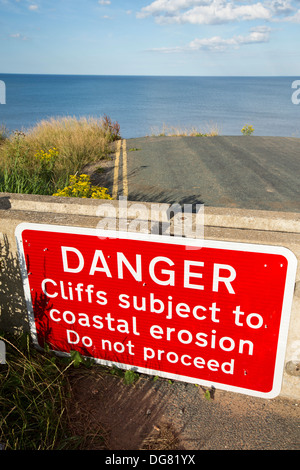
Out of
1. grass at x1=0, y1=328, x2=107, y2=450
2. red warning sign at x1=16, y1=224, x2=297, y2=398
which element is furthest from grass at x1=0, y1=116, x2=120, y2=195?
grass at x1=0, y1=328, x2=107, y2=450

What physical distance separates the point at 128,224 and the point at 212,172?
8.53m

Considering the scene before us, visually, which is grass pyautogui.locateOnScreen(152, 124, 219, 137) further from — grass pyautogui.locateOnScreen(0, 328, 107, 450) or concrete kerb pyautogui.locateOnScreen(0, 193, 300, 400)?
grass pyautogui.locateOnScreen(0, 328, 107, 450)

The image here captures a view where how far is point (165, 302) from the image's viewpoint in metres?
2.84

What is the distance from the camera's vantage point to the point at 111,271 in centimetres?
288

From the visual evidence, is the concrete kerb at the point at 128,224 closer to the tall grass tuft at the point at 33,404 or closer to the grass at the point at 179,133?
the tall grass tuft at the point at 33,404

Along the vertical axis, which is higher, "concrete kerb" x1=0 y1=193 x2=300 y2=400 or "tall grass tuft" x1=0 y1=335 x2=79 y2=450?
"concrete kerb" x1=0 y1=193 x2=300 y2=400

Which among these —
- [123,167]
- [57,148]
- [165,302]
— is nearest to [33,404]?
[165,302]

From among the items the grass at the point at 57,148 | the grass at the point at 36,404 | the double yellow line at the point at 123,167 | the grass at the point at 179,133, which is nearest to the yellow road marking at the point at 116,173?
the double yellow line at the point at 123,167

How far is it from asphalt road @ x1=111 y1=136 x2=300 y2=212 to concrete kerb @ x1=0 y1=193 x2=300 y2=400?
5200mm

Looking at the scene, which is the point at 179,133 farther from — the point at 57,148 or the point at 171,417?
the point at 171,417

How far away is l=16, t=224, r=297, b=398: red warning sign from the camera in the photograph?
2.59 m

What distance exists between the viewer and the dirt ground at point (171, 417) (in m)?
2.60

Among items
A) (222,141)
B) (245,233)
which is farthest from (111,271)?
(222,141)

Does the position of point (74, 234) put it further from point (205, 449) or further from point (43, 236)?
point (205, 449)
